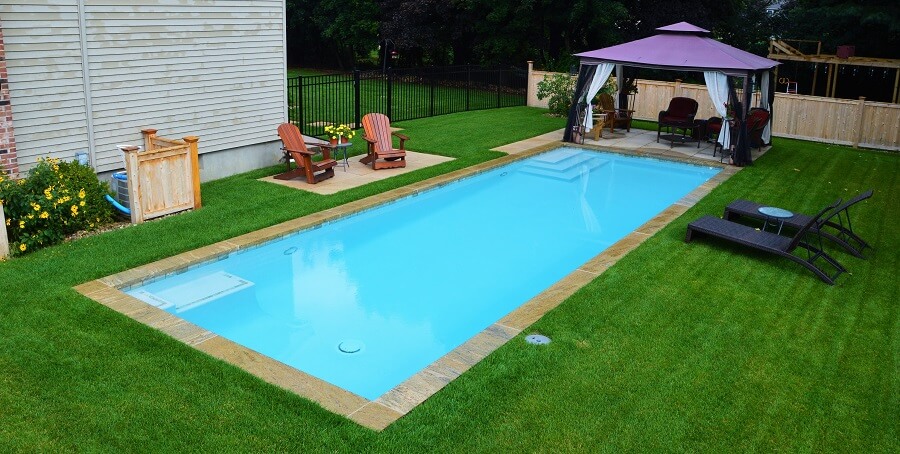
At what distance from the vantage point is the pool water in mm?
6918

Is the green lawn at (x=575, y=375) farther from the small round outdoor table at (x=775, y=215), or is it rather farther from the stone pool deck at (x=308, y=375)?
the small round outdoor table at (x=775, y=215)

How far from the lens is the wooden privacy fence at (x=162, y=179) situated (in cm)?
903

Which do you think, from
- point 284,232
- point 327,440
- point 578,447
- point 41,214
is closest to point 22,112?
point 41,214

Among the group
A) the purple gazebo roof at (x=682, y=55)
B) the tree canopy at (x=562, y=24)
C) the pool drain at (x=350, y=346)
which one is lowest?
the pool drain at (x=350, y=346)

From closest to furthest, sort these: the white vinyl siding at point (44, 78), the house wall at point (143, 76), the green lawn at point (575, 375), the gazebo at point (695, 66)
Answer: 1. the green lawn at point (575, 375)
2. the white vinyl siding at point (44, 78)
3. the house wall at point (143, 76)
4. the gazebo at point (695, 66)

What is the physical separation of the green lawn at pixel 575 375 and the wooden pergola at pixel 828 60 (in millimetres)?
16585

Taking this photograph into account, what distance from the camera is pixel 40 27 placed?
352 inches

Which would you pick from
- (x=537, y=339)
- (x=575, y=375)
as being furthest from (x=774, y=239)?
(x=575, y=375)

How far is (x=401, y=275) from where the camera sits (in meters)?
8.85

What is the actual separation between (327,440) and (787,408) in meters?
3.28

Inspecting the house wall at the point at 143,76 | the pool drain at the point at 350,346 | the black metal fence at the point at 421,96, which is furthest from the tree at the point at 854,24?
the pool drain at the point at 350,346

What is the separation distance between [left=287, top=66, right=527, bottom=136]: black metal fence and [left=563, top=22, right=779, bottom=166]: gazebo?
4761mm

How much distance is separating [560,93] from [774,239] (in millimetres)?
11916

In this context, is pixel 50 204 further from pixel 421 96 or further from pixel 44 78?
pixel 421 96
